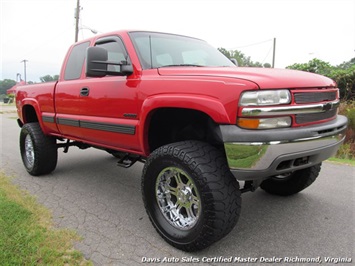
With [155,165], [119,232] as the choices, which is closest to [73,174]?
[119,232]

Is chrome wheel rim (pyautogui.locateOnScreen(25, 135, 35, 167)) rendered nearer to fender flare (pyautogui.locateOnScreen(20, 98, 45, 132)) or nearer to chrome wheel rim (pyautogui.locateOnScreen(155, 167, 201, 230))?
fender flare (pyautogui.locateOnScreen(20, 98, 45, 132))

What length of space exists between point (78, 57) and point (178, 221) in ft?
9.04

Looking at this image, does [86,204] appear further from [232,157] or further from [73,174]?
[232,157]

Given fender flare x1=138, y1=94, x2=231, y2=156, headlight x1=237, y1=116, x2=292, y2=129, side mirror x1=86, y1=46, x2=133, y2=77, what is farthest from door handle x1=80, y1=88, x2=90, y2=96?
headlight x1=237, y1=116, x2=292, y2=129

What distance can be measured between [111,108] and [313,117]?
6.58 ft

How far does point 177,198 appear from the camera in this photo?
2.63 m

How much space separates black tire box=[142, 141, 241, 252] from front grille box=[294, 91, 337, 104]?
746 millimetres

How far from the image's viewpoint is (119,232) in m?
2.83

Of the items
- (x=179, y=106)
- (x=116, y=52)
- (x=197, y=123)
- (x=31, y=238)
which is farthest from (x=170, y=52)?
(x=31, y=238)

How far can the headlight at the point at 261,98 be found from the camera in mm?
2068

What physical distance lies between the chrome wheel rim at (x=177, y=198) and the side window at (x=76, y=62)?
6.94ft

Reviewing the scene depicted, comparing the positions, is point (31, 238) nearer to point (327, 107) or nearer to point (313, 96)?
point (313, 96)

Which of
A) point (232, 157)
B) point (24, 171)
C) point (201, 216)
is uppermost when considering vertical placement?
point (232, 157)

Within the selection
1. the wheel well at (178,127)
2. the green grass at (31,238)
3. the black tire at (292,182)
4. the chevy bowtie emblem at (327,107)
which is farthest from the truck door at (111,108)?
the black tire at (292,182)
